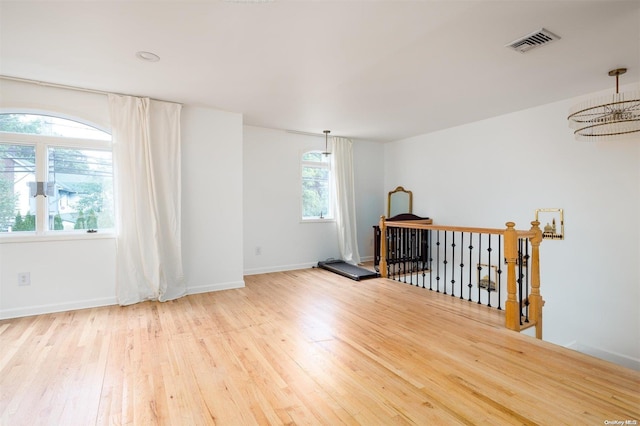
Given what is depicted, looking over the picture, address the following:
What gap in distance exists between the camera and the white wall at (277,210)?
Result: 519cm

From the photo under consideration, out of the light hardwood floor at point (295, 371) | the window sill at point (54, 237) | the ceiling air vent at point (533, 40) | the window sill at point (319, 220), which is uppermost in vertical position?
the ceiling air vent at point (533, 40)

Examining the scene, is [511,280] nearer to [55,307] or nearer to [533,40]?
[533,40]

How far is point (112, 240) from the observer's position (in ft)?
12.0

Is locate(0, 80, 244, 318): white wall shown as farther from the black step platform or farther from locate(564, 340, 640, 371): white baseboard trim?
locate(564, 340, 640, 371): white baseboard trim

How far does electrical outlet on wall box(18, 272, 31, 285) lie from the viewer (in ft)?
10.6

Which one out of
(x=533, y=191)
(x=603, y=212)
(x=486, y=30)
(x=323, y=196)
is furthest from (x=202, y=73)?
(x=603, y=212)

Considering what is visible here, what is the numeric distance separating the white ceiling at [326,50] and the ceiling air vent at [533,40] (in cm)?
5

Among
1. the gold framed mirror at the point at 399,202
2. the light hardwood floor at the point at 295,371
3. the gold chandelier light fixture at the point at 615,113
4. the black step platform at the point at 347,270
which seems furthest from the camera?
the gold framed mirror at the point at 399,202

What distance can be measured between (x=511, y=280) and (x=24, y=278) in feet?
16.9

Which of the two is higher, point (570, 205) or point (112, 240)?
point (570, 205)

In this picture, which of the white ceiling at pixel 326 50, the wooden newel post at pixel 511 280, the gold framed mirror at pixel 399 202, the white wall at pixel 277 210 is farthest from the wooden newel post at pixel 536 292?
the white wall at pixel 277 210

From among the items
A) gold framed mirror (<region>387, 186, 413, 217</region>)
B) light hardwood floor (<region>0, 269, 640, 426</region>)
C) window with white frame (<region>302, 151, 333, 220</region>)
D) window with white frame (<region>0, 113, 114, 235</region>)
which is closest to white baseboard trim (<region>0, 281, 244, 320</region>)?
light hardwood floor (<region>0, 269, 640, 426</region>)

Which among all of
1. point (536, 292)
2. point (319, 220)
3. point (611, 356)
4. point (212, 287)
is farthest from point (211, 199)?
point (611, 356)

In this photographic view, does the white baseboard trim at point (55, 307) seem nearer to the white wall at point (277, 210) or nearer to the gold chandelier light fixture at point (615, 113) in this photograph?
the white wall at point (277, 210)
